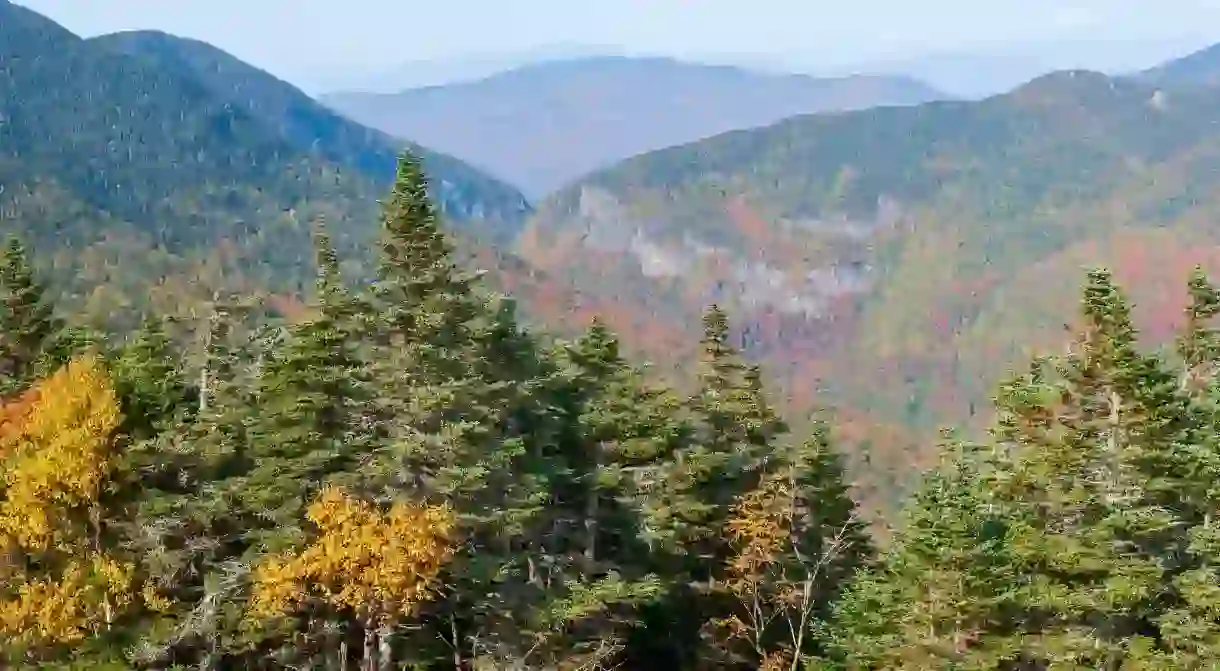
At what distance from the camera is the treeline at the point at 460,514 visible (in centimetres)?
2762

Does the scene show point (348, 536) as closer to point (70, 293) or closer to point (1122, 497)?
point (1122, 497)

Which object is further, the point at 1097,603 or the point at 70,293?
the point at 70,293

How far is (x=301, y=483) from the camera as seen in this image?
96.2 feet

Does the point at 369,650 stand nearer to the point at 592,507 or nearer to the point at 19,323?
the point at 592,507

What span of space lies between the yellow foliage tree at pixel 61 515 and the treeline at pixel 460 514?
7cm

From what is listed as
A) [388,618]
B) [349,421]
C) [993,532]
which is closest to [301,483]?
[349,421]

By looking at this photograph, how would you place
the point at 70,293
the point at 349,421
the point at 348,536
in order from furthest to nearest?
the point at 70,293, the point at 349,421, the point at 348,536

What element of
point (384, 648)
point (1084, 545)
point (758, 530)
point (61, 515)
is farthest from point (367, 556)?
point (1084, 545)

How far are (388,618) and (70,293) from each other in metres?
180

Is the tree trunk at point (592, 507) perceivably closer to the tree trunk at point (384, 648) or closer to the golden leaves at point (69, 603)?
the tree trunk at point (384, 648)

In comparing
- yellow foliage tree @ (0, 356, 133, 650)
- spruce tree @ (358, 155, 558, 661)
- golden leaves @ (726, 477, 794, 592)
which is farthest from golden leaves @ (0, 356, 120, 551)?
golden leaves @ (726, 477, 794, 592)

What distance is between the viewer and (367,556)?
26.2 meters

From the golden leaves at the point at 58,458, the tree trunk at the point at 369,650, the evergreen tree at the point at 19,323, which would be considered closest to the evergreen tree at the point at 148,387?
the golden leaves at the point at 58,458

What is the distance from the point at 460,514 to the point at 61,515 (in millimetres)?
10133
